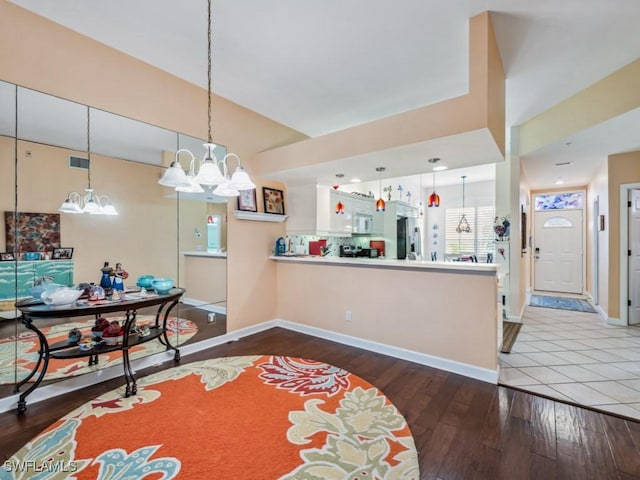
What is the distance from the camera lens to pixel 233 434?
6.61ft

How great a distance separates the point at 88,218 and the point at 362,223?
4768 mm

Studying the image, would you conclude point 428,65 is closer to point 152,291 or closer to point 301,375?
point 301,375

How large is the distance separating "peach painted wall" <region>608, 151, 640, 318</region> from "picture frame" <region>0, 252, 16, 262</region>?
7.70m

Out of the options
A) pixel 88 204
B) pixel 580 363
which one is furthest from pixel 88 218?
pixel 580 363

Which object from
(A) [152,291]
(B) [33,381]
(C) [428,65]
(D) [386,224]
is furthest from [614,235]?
(B) [33,381]

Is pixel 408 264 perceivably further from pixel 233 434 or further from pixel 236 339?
pixel 236 339

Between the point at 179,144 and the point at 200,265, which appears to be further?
the point at 200,265

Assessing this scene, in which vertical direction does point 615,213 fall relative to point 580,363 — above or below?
above

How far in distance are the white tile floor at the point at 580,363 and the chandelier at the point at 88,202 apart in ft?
14.0

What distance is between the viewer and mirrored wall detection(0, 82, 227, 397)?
238cm

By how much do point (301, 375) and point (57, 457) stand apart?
1805 millimetres

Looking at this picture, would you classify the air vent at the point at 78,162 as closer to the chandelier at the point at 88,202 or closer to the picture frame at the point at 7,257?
the chandelier at the point at 88,202

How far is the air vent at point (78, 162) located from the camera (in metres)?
2.68

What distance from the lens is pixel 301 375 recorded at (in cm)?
291
